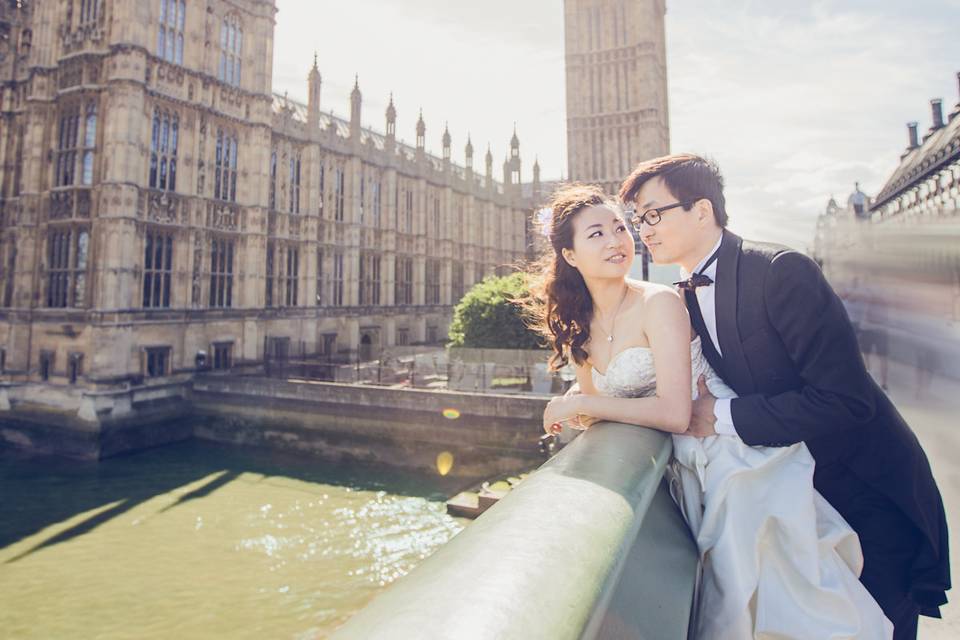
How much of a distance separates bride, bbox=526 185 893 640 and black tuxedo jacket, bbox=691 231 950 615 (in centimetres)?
12

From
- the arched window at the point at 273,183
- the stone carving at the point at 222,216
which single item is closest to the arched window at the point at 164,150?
the stone carving at the point at 222,216

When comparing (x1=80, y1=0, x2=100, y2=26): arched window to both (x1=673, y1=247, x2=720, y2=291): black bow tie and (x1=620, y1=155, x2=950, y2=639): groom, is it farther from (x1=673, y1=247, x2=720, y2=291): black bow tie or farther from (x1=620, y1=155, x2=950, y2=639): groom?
(x1=620, y1=155, x2=950, y2=639): groom

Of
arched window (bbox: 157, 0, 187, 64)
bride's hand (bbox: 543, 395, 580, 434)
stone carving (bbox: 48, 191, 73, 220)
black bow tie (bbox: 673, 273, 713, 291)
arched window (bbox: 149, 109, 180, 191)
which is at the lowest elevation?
bride's hand (bbox: 543, 395, 580, 434)

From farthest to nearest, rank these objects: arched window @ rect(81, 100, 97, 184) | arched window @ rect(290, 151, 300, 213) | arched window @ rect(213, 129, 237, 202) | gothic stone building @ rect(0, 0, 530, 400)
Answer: arched window @ rect(290, 151, 300, 213)
arched window @ rect(213, 129, 237, 202)
arched window @ rect(81, 100, 97, 184)
gothic stone building @ rect(0, 0, 530, 400)

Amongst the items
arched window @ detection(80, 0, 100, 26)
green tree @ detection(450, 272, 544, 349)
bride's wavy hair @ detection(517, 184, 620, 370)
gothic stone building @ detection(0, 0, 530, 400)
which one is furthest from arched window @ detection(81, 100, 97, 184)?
bride's wavy hair @ detection(517, 184, 620, 370)

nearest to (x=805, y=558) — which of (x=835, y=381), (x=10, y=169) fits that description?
(x=835, y=381)

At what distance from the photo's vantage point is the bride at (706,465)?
4.69ft

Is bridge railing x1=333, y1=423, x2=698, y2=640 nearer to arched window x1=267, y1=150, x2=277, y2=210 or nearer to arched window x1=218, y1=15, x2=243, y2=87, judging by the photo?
arched window x1=218, y1=15, x2=243, y2=87

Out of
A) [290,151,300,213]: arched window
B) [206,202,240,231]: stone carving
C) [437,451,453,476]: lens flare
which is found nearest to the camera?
[437,451,453,476]: lens flare

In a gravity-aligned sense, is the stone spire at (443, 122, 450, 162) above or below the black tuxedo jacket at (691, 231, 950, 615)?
above

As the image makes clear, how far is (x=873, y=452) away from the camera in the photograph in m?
1.77

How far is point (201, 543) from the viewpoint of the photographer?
1112 centimetres

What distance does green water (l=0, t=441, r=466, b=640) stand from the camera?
8.42 m

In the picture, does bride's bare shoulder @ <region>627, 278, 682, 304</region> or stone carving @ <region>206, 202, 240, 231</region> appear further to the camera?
stone carving @ <region>206, 202, 240, 231</region>
